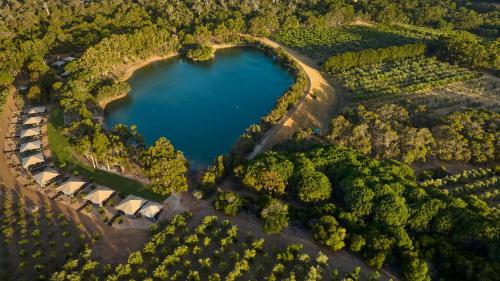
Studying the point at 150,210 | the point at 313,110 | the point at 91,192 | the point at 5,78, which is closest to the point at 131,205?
the point at 150,210

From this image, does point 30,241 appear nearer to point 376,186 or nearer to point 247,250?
point 247,250

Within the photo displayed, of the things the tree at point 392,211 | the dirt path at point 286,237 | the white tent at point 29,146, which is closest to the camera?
the dirt path at point 286,237

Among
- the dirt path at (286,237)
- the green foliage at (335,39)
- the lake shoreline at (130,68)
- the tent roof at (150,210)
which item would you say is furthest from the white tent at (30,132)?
the green foliage at (335,39)

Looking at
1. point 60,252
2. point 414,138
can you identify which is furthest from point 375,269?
point 60,252

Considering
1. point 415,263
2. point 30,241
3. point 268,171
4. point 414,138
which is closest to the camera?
point 415,263

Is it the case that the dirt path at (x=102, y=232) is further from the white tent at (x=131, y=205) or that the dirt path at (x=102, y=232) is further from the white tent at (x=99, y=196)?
the white tent at (x=131, y=205)

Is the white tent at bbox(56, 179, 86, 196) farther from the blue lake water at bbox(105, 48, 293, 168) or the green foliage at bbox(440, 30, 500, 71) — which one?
the green foliage at bbox(440, 30, 500, 71)
